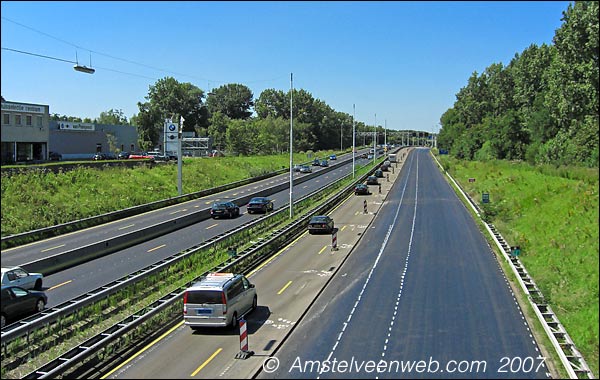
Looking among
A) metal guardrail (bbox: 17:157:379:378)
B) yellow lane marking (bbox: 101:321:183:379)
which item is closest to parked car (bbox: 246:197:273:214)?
metal guardrail (bbox: 17:157:379:378)

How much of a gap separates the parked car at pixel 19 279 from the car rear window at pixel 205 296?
31.7 ft

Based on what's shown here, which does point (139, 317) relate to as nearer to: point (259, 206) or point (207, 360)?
point (207, 360)

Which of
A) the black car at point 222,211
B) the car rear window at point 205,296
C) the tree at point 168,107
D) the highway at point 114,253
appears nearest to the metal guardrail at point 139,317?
the car rear window at point 205,296

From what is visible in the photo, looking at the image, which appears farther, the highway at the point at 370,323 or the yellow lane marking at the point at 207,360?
the highway at the point at 370,323

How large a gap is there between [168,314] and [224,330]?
100 inches

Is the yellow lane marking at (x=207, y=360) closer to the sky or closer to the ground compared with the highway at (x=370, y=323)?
closer to the ground

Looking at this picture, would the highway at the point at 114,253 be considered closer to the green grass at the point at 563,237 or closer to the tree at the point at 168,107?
the green grass at the point at 563,237

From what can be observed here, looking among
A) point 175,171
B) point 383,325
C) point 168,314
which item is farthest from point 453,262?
point 175,171

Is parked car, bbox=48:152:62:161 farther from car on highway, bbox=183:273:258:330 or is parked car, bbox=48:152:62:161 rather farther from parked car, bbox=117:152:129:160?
car on highway, bbox=183:273:258:330

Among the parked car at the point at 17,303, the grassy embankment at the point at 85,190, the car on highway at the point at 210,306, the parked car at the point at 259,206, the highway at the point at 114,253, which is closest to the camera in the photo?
the car on highway at the point at 210,306

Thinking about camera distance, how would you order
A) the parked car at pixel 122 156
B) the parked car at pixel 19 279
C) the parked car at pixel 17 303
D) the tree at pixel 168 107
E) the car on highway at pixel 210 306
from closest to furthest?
the car on highway at pixel 210 306 → the parked car at pixel 17 303 → the parked car at pixel 19 279 → the parked car at pixel 122 156 → the tree at pixel 168 107

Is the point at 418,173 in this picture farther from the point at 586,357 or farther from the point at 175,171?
the point at 586,357

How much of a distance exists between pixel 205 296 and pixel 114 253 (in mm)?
18081

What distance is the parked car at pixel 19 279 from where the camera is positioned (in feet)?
80.9
